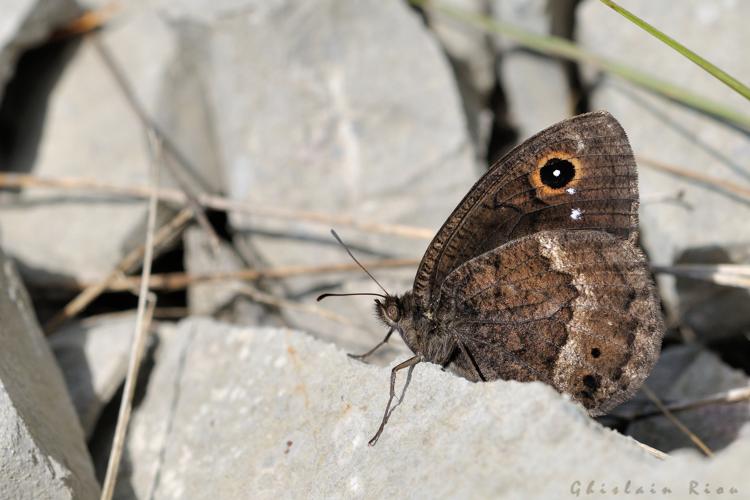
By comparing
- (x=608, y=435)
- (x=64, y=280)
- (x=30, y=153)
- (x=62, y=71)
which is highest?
(x=608, y=435)

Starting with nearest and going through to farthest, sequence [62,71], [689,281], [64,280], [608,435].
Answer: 1. [608,435]
2. [689,281]
3. [64,280]
4. [62,71]

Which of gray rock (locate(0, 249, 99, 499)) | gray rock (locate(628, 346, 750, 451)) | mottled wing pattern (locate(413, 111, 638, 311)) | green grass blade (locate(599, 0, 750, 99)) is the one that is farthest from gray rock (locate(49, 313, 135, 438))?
green grass blade (locate(599, 0, 750, 99))

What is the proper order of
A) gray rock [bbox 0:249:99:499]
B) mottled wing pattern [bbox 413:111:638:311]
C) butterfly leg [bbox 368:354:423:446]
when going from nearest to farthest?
butterfly leg [bbox 368:354:423:446] → gray rock [bbox 0:249:99:499] → mottled wing pattern [bbox 413:111:638:311]

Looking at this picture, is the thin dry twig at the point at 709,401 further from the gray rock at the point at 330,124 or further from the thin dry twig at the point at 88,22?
the thin dry twig at the point at 88,22

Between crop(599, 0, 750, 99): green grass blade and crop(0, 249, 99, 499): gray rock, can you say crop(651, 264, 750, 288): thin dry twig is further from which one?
crop(0, 249, 99, 499): gray rock

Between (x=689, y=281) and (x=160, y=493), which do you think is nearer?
(x=160, y=493)

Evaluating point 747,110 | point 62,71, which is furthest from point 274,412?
point 62,71

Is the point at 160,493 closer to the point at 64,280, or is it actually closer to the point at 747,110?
the point at 64,280
